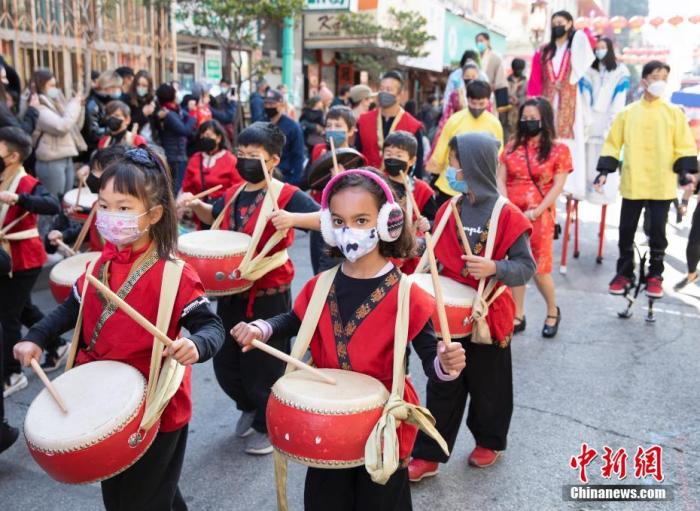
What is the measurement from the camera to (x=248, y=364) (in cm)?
370

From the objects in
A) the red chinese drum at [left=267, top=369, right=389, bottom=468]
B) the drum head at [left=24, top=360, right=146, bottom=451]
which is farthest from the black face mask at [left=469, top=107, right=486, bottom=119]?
the drum head at [left=24, top=360, right=146, bottom=451]

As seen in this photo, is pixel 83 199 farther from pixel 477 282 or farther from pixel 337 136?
pixel 477 282

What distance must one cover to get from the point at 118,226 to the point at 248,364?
147cm

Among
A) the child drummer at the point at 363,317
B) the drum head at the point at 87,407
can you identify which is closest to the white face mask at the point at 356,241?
the child drummer at the point at 363,317

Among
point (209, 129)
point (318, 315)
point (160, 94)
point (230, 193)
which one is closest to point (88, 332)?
point (318, 315)

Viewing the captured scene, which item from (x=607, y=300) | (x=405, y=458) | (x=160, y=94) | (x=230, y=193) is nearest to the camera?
(x=405, y=458)

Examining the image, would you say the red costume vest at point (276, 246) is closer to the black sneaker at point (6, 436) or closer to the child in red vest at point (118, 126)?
the black sneaker at point (6, 436)

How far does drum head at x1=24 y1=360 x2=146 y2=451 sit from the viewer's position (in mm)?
2098

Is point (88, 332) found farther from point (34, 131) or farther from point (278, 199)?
point (34, 131)

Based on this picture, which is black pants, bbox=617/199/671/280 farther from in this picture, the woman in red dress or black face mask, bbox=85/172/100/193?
black face mask, bbox=85/172/100/193

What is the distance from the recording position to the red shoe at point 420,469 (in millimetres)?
3438

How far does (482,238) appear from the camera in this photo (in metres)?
3.29

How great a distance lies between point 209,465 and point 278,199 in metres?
1.42

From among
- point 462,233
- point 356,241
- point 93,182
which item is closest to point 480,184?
point 462,233
